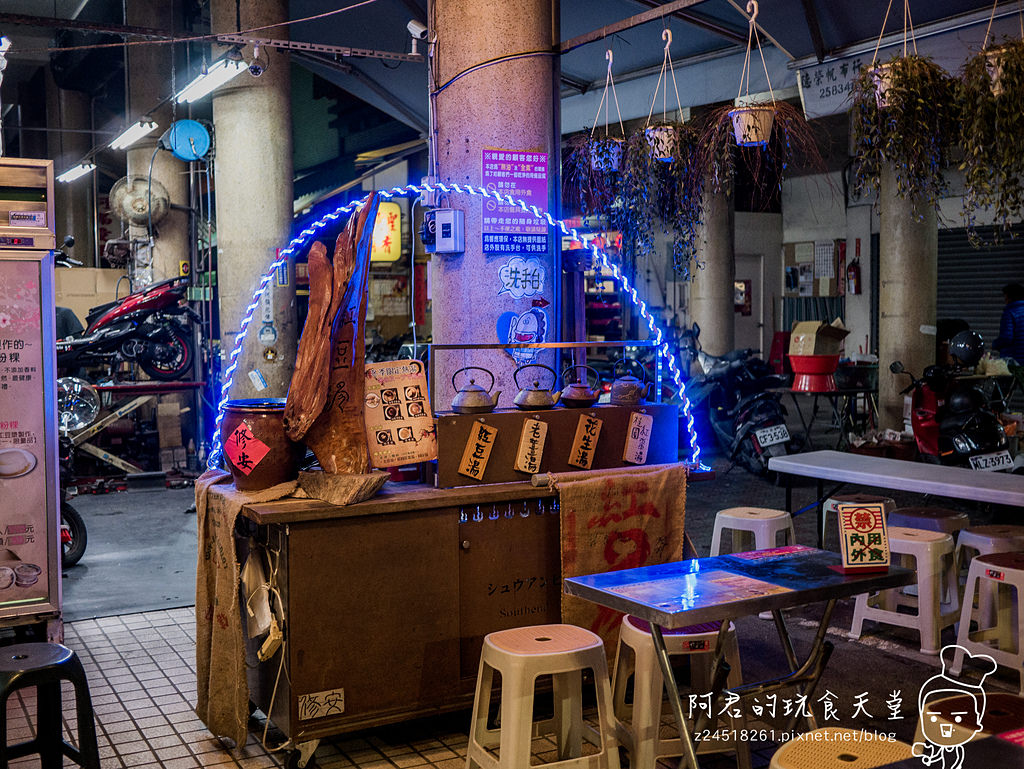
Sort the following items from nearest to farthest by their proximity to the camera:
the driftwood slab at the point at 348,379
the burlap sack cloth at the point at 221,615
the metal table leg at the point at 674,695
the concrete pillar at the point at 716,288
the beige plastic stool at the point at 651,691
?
1. the metal table leg at the point at 674,695
2. the beige plastic stool at the point at 651,691
3. the burlap sack cloth at the point at 221,615
4. the driftwood slab at the point at 348,379
5. the concrete pillar at the point at 716,288

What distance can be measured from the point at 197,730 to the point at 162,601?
2.15m

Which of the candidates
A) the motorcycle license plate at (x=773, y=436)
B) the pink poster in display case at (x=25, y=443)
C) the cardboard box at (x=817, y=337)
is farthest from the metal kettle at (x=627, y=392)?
the motorcycle license plate at (x=773, y=436)

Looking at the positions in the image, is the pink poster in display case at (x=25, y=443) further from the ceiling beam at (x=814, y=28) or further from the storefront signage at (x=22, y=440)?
the ceiling beam at (x=814, y=28)

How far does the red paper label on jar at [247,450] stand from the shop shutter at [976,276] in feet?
43.2

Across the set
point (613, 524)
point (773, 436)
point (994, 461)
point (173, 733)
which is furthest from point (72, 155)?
point (613, 524)

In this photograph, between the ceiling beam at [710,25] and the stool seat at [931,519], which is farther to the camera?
the ceiling beam at [710,25]

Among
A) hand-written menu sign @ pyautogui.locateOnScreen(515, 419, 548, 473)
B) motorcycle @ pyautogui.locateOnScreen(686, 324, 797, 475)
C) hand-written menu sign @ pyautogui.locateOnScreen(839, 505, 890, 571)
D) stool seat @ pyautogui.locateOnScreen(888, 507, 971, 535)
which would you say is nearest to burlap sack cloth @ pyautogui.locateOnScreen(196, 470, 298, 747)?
hand-written menu sign @ pyautogui.locateOnScreen(515, 419, 548, 473)

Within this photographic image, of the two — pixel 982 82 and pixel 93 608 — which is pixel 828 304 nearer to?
pixel 982 82

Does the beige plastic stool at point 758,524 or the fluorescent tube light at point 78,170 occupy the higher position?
the fluorescent tube light at point 78,170

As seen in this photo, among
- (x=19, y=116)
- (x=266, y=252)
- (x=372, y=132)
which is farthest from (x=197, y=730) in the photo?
(x=19, y=116)

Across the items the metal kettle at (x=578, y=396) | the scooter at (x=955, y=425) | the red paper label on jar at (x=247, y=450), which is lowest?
the scooter at (x=955, y=425)

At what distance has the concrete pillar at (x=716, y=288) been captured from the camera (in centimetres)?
1391

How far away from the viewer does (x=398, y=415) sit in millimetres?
4254

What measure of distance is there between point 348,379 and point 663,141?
3235mm
